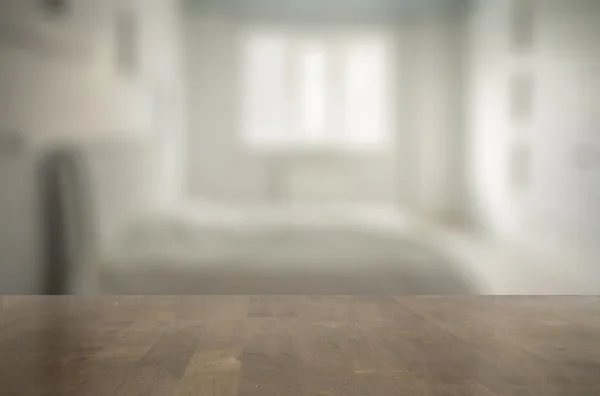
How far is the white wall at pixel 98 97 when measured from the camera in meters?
2.04

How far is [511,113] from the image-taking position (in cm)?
209

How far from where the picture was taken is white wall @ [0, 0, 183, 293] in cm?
204

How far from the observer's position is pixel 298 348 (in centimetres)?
125

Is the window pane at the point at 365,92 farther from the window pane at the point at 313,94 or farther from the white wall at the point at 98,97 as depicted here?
the white wall at the point at 98,97

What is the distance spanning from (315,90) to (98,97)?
0.66 m

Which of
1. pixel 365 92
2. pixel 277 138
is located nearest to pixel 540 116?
pixel 365 92

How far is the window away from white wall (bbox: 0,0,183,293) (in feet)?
0.80

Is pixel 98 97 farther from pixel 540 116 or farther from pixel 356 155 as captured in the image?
pixel 540 116

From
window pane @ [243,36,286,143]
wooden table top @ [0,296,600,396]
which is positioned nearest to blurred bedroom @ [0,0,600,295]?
window pane @ [243,36,286,143]

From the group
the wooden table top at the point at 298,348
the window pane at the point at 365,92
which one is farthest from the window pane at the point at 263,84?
the wooden table top at the point at 298,348

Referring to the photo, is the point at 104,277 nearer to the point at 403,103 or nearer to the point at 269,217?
the point at 269,217

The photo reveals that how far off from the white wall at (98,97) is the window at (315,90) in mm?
243

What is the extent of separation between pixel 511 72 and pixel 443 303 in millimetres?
771

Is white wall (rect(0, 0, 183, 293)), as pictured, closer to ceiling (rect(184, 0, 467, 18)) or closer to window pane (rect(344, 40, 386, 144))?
ceiling (rect(184, 0, 467, 18))
